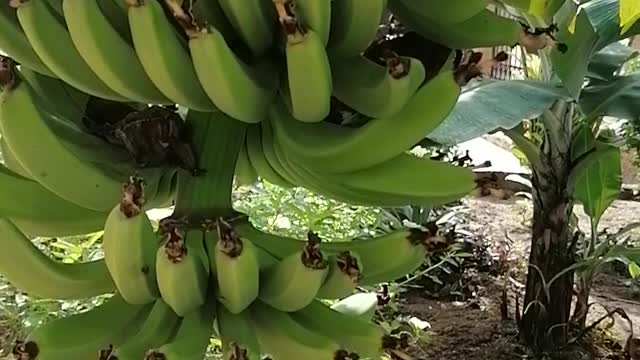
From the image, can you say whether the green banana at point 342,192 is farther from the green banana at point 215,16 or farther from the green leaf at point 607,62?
the green leaf at point 607,62

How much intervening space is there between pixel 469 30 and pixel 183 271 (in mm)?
234

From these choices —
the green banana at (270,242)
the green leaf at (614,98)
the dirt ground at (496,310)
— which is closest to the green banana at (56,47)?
the green banana at (270,242)

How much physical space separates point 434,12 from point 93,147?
0.22 m

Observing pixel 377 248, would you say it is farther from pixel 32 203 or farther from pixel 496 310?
pixel 496 310

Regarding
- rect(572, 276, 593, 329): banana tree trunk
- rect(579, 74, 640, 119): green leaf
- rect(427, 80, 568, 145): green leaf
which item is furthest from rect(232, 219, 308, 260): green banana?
rect(572, 276, 593, 329): banana tree trunk

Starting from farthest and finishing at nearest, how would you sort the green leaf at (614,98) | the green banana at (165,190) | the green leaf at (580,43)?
the green leaf at (614,98), the green leaf at (580,43), the green banana at (165,190)

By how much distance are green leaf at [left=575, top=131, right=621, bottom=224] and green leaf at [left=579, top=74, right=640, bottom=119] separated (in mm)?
300

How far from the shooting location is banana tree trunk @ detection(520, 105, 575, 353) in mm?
1687

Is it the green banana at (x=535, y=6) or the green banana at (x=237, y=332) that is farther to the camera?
the green banana at (x=535, y=6)

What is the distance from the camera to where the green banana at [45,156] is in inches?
19.7

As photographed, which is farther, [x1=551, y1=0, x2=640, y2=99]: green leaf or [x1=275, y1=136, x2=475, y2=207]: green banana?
[x1=551, y1=0, x2=640, y2=99]: green leaf

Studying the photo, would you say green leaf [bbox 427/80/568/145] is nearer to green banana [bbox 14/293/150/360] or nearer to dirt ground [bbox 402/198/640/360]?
green banana [bbox 14/293/150/360]

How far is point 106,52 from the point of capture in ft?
1.60

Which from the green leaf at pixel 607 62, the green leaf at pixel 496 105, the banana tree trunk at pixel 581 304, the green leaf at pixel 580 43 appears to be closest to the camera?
the green leaf at pixel 496 105
